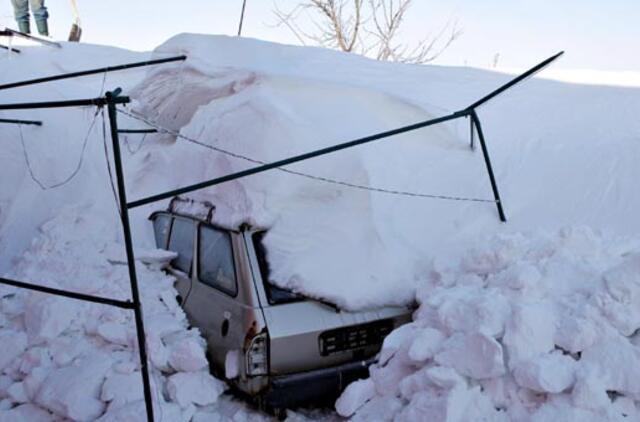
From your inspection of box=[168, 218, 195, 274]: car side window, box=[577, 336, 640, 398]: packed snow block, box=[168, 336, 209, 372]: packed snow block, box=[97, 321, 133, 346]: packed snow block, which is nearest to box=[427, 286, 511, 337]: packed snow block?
box=[577, 336, 640, 398]: packed snow block

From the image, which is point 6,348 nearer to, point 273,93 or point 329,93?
point 273,93

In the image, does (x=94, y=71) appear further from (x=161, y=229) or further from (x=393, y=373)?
(x=393, y=373)

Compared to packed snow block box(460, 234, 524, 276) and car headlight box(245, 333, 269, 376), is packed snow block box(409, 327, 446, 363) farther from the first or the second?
car headlight box(245, 333, 269, 376)

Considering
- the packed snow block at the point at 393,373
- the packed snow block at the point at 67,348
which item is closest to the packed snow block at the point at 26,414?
the packed snow block at the point at 67,348

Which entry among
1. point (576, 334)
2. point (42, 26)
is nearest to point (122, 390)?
point (576, 334)

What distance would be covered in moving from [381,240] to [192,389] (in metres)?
1.82

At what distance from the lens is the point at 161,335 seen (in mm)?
4828

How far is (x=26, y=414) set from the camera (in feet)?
15.8

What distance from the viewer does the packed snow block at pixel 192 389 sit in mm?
4578

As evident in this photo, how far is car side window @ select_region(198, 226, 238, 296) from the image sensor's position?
466 centimetres

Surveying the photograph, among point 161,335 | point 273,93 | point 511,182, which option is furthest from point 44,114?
point 511,182

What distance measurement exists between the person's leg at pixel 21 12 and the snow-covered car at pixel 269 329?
935 cm

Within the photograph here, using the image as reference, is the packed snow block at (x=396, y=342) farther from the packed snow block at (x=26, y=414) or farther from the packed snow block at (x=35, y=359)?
the packed snow block at (x=35, y=359)

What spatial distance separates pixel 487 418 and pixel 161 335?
8.12 ft
